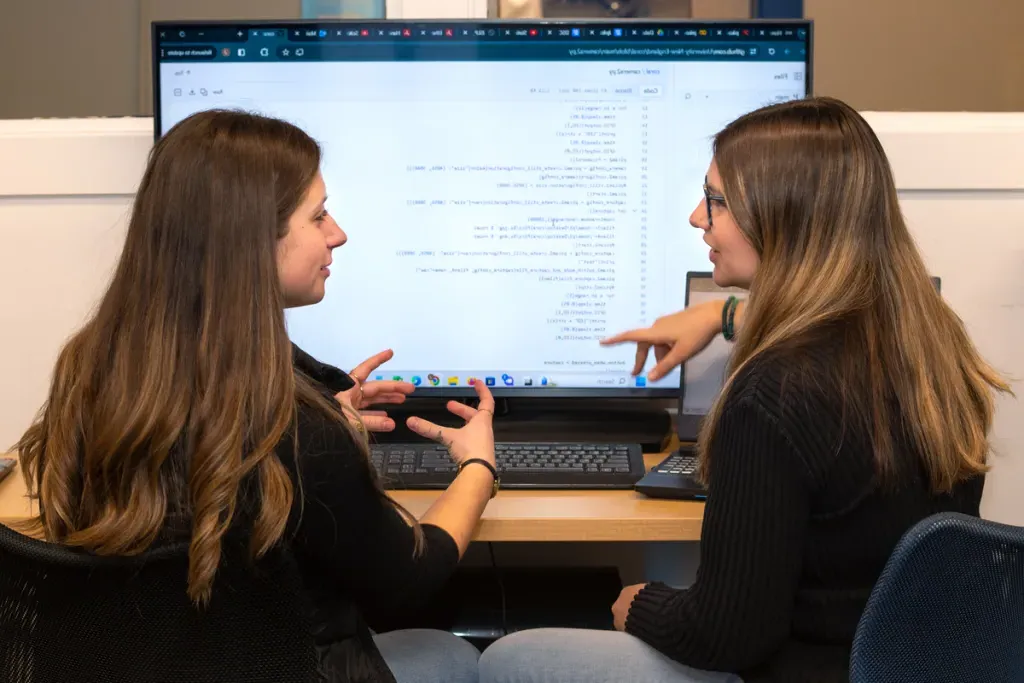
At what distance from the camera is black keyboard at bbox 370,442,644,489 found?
4.65 feet

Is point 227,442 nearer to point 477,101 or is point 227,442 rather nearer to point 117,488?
point 117,488

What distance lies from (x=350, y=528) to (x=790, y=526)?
42 centimetres

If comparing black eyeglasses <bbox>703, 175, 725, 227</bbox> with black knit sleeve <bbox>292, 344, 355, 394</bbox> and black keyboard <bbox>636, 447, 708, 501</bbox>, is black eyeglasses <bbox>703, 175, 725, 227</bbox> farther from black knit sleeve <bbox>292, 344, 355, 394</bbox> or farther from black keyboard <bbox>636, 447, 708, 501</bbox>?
black knit sleeve <bbox>292, 344, 355, 394</bbox>

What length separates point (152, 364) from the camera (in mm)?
961

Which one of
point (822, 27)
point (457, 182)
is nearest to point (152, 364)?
point (457, 182)

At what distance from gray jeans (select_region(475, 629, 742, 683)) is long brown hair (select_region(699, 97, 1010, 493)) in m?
0.22

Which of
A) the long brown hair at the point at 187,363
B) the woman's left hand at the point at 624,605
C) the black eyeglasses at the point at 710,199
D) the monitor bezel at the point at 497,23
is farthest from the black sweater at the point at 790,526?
the monitor bezel at the point at 497,23

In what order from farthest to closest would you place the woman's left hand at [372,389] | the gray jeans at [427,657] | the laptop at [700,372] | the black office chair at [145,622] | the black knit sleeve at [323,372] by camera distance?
1. the laptop at [700,372]
2. the woman's left hand at [372,389]
3. the black knit sleeve at [323,372]
4. the gray jeans at [427,657]
5. the black office chair at [145,622]

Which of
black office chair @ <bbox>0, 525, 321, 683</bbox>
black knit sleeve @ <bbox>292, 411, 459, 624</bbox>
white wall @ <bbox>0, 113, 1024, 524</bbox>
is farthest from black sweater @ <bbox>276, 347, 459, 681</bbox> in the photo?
white wall @ <bbox>0, 113, 1024, 524</bbox>

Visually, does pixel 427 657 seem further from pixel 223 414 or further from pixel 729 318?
pixel 729 318

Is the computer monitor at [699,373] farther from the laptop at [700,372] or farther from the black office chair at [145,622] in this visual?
the black office chair at [145,622]

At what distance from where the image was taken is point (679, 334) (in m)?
1.57

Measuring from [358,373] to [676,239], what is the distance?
559 millimetres

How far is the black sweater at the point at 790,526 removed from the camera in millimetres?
979
